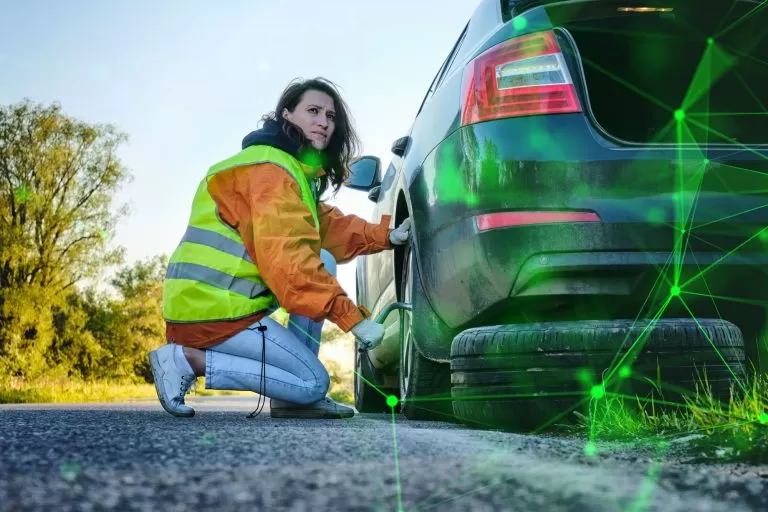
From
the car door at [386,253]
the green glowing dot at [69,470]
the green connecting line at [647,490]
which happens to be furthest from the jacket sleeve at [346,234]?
the green glowing dot at [69,470]

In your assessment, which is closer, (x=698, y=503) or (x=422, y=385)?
(x=698, y=503)

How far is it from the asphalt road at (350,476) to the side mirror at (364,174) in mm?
2924

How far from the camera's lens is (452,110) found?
3053mm

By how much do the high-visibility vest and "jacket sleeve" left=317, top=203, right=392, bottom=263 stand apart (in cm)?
65

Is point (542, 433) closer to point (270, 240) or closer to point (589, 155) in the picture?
point (589, 155)

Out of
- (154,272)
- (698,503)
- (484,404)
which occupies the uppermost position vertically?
(154,272)

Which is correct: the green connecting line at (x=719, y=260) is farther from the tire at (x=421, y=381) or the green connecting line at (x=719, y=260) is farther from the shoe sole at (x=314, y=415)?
the shoe sole at (x=314, y=415)

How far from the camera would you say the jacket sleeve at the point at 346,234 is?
4327mm

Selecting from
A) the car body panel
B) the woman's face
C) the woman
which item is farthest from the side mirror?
the car body panel

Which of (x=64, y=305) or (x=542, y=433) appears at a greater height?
(x=64, y=305)

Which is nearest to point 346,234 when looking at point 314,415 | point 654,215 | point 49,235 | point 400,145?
point 400,145

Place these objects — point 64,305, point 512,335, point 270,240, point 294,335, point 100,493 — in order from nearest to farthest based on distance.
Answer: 1. point 100,493
2. point 512,335
3. point 270,240
4. point 294,335
5. point 64,305

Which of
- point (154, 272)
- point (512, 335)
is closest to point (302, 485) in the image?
point (512, 335)

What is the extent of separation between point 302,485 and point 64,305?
1991 cm
